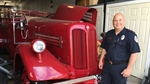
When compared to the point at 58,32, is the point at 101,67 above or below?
below

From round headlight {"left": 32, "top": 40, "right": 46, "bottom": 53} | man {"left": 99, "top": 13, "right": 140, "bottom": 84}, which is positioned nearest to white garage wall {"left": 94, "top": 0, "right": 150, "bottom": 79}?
man {"left": 99, "top": 13, "right": 140, "bottom": 84}

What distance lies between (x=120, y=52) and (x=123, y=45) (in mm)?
96

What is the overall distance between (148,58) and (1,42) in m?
3.86

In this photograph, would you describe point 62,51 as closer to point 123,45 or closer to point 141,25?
point 123,45

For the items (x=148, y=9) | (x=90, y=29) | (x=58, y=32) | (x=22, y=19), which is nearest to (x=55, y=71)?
(x=58, y=32)

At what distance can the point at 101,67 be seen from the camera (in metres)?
2.26

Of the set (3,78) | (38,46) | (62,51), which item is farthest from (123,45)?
(3,78)

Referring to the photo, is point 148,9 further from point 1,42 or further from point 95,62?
point 1,42

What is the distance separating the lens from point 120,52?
6.49ft

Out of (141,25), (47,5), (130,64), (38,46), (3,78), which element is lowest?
(3,78)

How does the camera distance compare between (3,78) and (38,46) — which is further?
(3,78)

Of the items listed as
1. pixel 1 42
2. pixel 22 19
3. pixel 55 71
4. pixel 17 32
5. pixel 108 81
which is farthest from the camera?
pixel 1 42

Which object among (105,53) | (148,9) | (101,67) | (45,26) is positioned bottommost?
(101,67)

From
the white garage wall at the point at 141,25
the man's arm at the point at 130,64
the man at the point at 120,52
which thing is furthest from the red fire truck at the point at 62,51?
the white garage wall at the point at 141,25
